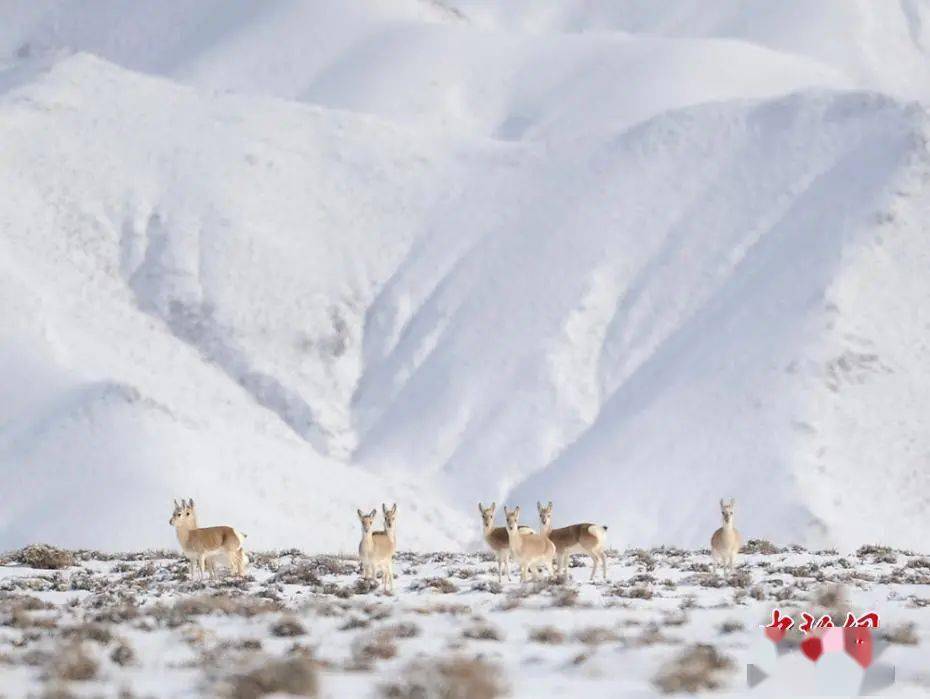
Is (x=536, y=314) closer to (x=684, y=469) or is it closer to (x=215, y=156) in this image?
(x=684, y=469)

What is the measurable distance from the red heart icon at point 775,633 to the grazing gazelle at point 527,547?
7.16 meters

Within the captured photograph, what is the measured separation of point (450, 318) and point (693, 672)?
307 feet

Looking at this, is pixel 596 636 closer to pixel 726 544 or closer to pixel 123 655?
pixel 123 655

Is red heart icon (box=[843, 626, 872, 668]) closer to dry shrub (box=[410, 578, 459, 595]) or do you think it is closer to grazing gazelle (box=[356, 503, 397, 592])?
dry shrub (box=[410, 578, 459, 595])

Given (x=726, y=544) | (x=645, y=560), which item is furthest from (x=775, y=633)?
(x=645, y=560)

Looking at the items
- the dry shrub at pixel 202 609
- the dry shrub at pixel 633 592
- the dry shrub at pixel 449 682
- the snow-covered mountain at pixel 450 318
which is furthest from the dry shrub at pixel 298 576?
the snow-covered mountain at pixel 450 318

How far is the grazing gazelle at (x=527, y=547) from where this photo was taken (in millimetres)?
23984

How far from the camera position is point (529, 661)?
650 inches

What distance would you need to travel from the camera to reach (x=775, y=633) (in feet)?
55.4

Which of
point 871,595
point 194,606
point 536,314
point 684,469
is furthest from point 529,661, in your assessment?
point 536,314

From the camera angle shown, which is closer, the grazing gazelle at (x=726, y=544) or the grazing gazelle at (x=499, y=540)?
the grazing gazelle at (x=499, y=540)

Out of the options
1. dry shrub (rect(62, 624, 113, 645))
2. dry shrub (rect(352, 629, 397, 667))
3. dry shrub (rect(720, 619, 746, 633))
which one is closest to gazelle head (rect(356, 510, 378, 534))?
dry shrub (rect(352, 629, 397, 667))

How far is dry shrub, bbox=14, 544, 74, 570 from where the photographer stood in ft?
94.1

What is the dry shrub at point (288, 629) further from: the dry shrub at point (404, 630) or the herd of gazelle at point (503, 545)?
the herd of gazelle at point (503, 545)
